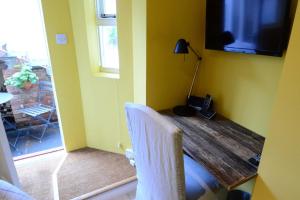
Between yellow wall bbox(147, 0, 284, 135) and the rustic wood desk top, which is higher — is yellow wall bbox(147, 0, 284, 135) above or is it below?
above

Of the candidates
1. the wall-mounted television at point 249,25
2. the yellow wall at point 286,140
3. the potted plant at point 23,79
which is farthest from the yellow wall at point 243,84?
the potted plant at point 23,79

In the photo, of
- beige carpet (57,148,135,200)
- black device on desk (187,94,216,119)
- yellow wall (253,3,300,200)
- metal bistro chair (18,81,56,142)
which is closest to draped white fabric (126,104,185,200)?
yellow wall (253,3,300,200)

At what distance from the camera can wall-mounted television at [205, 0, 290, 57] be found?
1.08 metres

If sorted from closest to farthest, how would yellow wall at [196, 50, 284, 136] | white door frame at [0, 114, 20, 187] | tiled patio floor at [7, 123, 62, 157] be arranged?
yellow wall at [196, 50, 284, 136] → white door frame at [0, 114, 20, 187] → tiled patio floor at [7, 123, 62, 157]

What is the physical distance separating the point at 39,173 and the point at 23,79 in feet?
4.96

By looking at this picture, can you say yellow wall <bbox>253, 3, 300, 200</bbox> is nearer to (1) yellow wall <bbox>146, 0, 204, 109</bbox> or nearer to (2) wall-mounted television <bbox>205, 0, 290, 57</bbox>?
(2) wall-mounted television <bbox>205, 0, 290, 57</bbox>

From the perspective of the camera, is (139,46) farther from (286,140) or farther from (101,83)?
(286,140)

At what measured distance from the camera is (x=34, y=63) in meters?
3.25

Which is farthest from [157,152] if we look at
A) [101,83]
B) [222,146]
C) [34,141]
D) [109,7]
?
[34,141]

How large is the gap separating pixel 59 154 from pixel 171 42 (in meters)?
1.81

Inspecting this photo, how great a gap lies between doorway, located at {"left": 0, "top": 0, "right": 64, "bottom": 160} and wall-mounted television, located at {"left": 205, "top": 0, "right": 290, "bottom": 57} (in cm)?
227

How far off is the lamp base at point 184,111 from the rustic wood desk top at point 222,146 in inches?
1.9

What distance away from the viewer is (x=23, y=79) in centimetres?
299

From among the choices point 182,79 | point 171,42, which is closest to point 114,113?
point 182,79
